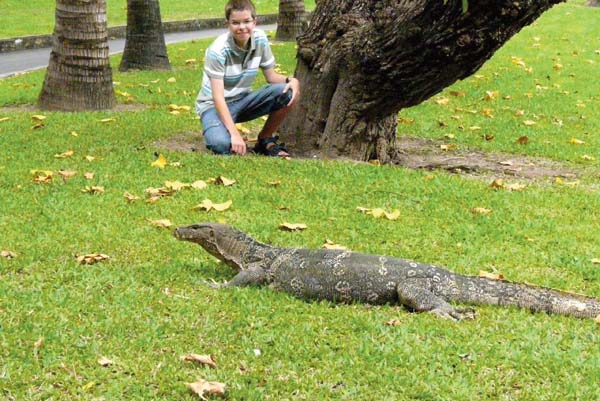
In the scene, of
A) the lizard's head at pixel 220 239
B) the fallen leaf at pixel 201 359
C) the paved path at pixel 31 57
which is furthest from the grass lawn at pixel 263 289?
the paved path at pixel 31 57

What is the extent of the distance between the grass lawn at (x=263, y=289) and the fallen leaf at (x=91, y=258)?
0.17 feet

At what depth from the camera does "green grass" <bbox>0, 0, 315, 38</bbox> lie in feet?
69.5

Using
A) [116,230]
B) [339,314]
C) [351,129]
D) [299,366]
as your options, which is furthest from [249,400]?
[351,129]

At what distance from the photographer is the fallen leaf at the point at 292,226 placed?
5613 mm

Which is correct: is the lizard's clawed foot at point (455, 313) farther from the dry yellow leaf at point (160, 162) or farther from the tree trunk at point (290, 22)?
the tree trunk at point (290, 22)

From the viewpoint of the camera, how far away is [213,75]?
24.4ft

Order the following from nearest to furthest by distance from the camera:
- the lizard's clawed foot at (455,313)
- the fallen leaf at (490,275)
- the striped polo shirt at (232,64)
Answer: the lizard's clawed foot at (455,313)
the fallen leaf at (490,275)
the striped polo shirt at (232,64)

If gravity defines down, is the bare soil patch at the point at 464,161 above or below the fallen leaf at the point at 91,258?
below

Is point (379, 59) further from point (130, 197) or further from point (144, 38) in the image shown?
point (144, 38)

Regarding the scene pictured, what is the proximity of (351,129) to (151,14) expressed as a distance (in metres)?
6.24

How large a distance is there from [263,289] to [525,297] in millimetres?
1374

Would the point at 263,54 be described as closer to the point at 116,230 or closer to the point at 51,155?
the point at 51,155

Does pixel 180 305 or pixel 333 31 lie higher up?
pixel 333 31

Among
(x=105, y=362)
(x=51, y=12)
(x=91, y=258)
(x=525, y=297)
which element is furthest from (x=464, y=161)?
(x=51, y=12)
